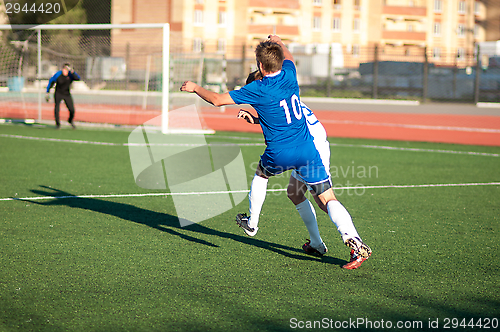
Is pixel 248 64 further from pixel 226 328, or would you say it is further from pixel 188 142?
pixel 226 328

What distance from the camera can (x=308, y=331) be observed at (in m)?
3.52

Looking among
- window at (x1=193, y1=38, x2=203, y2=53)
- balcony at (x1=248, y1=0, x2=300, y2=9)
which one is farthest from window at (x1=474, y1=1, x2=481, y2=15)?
→ window at (x1=193, y1=38, x2=203, y2=53)

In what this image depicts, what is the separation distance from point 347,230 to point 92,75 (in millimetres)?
19730

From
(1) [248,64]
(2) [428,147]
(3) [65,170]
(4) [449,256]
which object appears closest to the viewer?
(4) [449,256]

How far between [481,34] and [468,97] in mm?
50824

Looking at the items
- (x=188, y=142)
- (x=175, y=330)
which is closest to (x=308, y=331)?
(x=175, y=330)

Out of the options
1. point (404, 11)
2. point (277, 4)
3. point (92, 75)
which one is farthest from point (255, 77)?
point (404, 11)

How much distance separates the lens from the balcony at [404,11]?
68.1 m

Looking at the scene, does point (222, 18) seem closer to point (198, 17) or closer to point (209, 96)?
point (198, 17)

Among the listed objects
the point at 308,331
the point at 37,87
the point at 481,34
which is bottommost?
the point at 308,331

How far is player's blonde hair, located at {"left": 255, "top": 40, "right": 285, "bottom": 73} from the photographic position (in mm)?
4500

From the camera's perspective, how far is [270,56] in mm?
4508

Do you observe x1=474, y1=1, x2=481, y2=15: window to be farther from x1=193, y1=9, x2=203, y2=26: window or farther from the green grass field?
the green grass field

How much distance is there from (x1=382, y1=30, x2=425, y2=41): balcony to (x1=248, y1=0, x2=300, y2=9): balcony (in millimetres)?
12645
